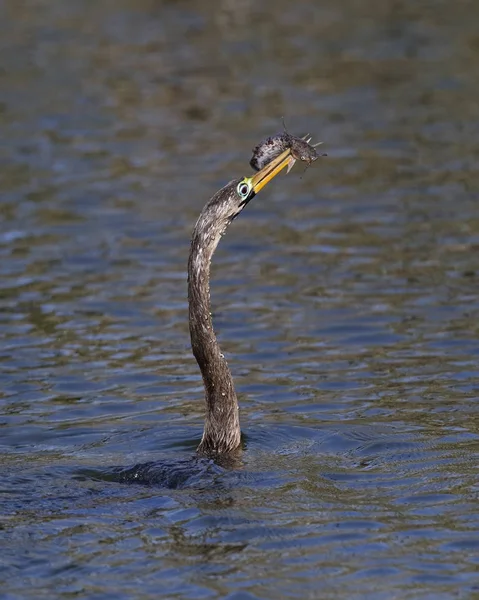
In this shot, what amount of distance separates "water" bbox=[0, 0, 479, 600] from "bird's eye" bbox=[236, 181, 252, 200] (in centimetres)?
172

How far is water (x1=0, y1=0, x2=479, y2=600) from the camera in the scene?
7.22 metres

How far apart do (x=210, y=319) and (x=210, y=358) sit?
0.84 feet

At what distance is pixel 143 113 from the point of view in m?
19.7

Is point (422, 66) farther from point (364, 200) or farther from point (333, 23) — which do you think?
point (364, 200)

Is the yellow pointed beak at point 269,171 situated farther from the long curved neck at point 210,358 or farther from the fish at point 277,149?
the long curved neck at point 210,358

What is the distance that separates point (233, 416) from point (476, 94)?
12019mm

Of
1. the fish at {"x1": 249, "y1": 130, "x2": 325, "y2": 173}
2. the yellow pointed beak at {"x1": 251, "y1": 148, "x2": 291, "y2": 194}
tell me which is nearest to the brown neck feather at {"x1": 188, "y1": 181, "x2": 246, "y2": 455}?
the yellow pointed beak at {"x1": 251, "y1": 148, "x2": 291, "y2": 194}

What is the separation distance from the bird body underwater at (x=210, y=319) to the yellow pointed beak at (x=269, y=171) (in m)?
0.01

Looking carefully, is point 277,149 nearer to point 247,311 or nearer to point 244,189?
point 244,189

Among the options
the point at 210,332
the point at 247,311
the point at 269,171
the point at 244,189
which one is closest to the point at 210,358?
the point at 210,332

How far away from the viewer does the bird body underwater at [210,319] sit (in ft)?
28.0

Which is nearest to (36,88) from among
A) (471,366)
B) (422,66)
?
(422,66)

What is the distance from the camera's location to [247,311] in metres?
12.2

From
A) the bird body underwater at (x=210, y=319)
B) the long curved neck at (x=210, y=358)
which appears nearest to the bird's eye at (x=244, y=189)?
the bird body underwater at (x=210, y=319)
